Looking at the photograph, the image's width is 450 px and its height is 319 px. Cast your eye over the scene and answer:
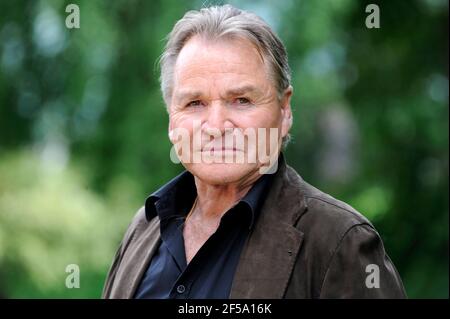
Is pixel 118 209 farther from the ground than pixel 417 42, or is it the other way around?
pixel 417 42

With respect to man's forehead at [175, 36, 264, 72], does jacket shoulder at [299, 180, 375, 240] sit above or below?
below

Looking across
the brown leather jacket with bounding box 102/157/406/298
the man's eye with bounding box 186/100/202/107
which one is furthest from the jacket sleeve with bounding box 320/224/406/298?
the man's eye with bounding box 186/100/202/107

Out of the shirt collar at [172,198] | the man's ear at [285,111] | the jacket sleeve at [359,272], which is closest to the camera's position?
the jacket sleeve at [359,272]

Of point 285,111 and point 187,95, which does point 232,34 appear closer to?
point 187,95

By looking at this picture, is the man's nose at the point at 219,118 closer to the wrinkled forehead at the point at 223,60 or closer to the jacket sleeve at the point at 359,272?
the wrinkled forehead at the point at 223,60

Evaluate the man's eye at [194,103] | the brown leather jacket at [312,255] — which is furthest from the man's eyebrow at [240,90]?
the brown leather jacket at [312,255]

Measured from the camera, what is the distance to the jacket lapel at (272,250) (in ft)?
5.90

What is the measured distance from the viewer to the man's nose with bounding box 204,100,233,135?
1.97 meters

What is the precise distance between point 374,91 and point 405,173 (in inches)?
34.5

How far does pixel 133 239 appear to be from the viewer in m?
2.39

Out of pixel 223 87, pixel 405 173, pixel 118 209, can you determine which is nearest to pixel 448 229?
pixel 405 173

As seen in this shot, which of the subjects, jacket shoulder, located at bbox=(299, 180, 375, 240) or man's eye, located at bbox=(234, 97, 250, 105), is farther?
man's eye, located at bbox=(234, 97, 250, 105)

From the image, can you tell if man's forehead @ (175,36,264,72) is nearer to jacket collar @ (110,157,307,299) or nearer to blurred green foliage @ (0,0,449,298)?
→ jacket collar @ (110,157,307,299)
